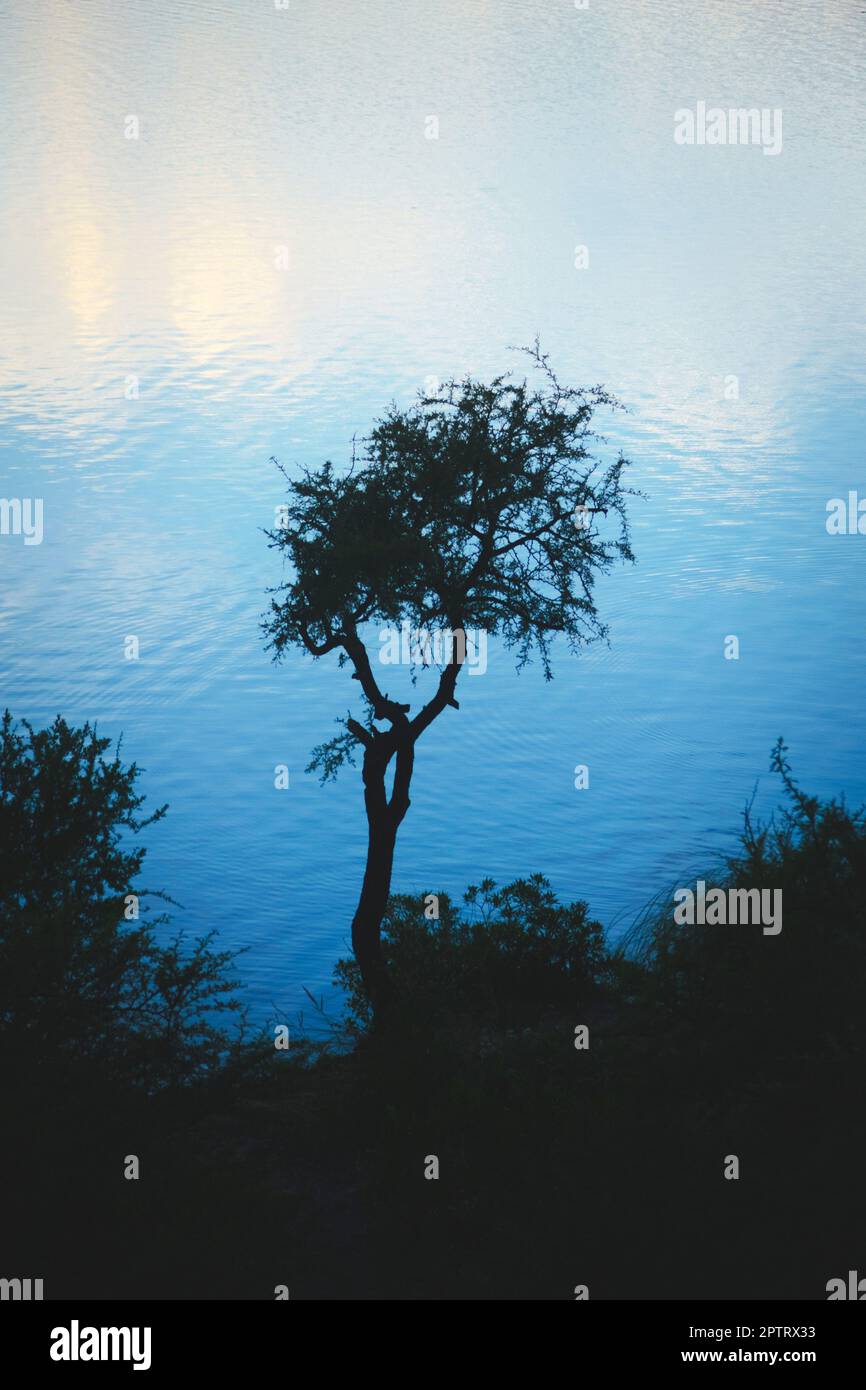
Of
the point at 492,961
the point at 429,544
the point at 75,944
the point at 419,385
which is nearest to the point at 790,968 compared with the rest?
the point at 492,961

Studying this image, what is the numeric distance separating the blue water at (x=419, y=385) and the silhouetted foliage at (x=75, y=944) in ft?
14.1

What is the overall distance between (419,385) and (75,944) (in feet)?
87.1

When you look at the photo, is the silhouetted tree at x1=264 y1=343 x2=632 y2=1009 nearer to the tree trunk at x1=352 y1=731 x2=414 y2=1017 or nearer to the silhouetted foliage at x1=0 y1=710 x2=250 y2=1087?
the tree trunk at x1=352 y1=731 x2=414 y2=1017

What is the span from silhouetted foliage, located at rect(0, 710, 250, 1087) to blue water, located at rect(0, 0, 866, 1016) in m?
4.29

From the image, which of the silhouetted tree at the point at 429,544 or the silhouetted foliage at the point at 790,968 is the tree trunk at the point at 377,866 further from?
the silhouetted foliage at the point at 790,968

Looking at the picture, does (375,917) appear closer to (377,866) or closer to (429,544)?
Answer: (377,866)

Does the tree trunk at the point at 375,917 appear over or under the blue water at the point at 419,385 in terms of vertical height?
under

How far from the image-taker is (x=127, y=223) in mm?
49062

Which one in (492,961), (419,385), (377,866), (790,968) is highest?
(419,385)

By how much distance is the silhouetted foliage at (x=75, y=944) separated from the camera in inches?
400

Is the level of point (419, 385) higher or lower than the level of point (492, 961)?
higher

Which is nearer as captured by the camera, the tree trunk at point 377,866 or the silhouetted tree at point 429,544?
the silhouetted tree at point 429,544

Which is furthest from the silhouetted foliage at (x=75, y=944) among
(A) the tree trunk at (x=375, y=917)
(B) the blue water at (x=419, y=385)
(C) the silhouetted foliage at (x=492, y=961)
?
(B) the blue water at (x=419, y=385)

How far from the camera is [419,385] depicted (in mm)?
35469
